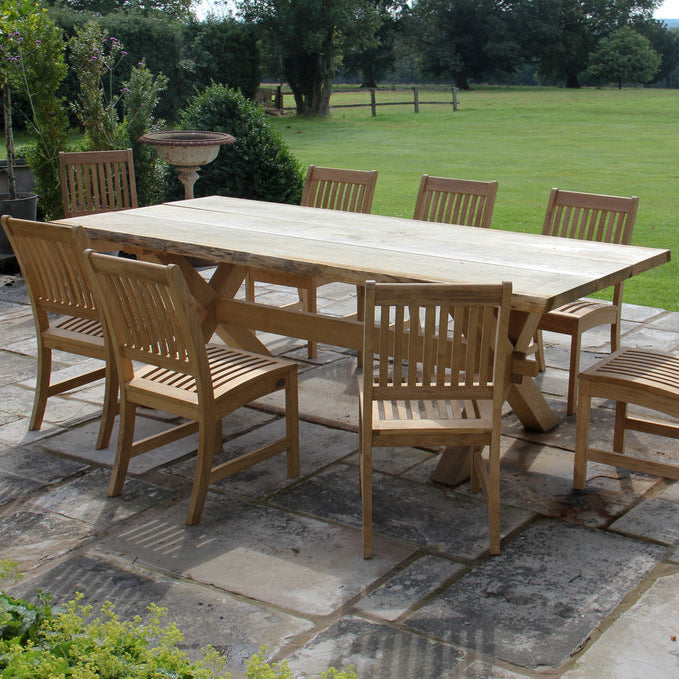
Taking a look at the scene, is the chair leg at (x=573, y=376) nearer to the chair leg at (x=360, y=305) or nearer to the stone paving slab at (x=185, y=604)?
the chair leg at (x=360, y=305)

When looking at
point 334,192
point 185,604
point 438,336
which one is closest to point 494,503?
point 438,336

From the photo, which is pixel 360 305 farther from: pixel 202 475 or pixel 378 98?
pixel 378 98

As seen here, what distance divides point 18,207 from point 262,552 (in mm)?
5452

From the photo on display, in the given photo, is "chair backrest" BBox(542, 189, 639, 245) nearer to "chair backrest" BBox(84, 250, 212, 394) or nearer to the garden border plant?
"chair backrest" BBox(84, 250, 212, 394)

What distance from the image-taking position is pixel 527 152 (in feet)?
59.5

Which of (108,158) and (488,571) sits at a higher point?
(108,158)

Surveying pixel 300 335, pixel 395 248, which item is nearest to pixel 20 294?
pixel 300 335

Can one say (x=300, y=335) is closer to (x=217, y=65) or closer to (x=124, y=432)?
(x=124, y=432)

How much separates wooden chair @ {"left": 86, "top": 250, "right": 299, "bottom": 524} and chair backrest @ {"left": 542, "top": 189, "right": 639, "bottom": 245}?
2.07 metres

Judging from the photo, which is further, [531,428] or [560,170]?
[560,170]

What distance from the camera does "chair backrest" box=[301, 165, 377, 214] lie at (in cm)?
589

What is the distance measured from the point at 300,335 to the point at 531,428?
1.19 m

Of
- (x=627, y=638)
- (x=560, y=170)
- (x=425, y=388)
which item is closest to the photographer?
(x=627, y=638)

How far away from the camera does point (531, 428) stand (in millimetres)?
4441
